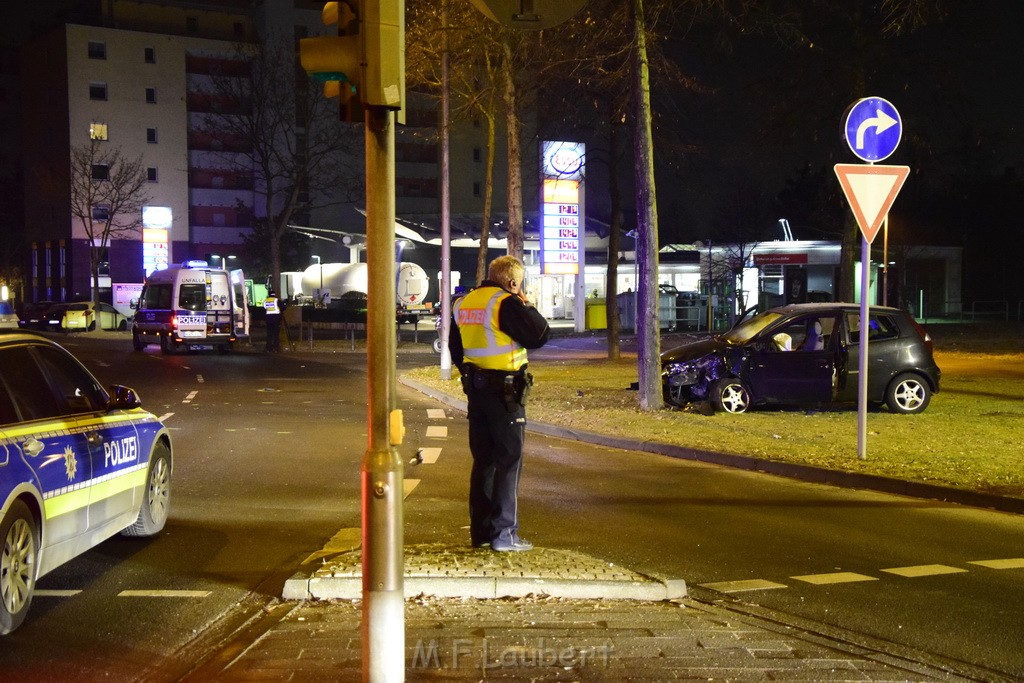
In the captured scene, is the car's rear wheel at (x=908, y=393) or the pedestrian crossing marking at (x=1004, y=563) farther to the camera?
the car's rear wheel at (x=908, y=393)

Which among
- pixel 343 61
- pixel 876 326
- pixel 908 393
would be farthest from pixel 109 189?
pixel 343 61

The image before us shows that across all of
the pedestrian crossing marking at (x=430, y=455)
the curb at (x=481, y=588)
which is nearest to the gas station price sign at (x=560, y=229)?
the pedestrian crossing marking at (x=430, y=455)

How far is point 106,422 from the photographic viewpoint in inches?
278

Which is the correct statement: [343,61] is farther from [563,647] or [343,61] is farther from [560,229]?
[560,229]

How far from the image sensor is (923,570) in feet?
23.8

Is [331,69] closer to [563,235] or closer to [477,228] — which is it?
[563,235]

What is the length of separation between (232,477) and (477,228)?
4040 cm

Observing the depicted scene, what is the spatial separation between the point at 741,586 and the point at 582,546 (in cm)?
148

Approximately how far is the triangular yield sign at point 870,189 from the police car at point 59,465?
744 centimetres

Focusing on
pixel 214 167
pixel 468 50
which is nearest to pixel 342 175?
pixel 214 167

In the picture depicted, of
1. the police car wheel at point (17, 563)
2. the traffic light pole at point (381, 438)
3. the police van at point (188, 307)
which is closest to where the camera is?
the traffic light pole at point (381, 438)

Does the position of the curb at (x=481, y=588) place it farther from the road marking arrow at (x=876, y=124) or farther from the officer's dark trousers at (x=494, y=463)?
the road marking arrow at (x=876, y=124)

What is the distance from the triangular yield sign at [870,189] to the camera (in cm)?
1125

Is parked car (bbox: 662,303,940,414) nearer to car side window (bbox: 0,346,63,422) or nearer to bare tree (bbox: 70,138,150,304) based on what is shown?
car side window (bbox: 0,346,63,422)
